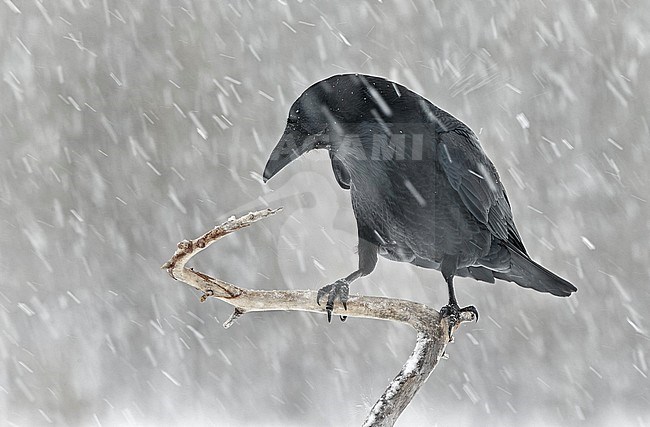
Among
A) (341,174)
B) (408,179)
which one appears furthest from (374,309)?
(341,174)

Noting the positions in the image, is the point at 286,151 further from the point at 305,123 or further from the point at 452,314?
the point at 452,314

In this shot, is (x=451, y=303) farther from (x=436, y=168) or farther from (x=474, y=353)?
(x=474, y=353)

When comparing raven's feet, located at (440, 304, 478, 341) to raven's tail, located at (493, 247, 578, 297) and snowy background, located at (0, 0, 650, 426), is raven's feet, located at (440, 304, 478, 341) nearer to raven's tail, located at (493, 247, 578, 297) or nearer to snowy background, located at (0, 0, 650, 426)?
raven's tail, located at (493, 247, 578, 297)

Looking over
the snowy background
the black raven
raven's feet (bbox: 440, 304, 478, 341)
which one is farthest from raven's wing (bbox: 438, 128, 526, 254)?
the snowy background

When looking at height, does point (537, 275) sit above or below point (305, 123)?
below

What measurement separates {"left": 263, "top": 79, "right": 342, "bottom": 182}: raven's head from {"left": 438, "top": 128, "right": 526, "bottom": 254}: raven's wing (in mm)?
287

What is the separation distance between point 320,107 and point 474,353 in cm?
234

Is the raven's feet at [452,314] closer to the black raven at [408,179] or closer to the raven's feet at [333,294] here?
the black raven at [408,179]

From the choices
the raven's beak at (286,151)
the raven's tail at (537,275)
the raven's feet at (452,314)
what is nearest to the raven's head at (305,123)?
the raven's beak at (286,151)

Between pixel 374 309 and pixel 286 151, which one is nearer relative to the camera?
pixel 286 151

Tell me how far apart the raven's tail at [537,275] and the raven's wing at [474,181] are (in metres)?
0.03

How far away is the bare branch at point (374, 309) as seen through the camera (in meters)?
1.10

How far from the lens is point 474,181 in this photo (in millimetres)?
1472

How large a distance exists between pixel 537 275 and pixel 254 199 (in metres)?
1.81
